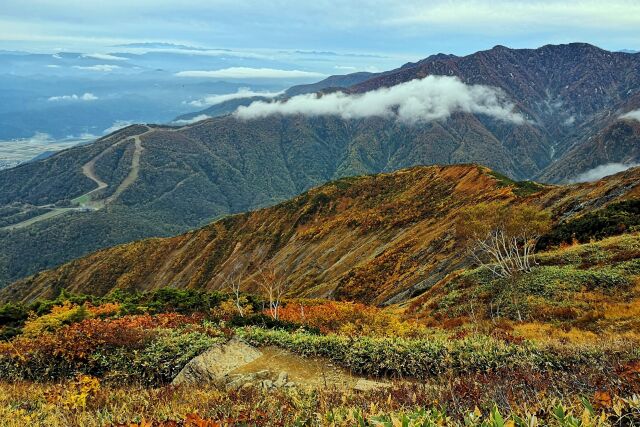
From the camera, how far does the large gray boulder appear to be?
40.5 ft

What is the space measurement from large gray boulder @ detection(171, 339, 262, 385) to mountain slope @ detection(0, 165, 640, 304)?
3081 cm

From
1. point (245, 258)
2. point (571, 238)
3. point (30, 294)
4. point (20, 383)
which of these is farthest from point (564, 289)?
point (30, 294)

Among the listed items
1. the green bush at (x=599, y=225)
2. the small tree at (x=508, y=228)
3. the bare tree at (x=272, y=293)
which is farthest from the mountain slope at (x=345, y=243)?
the small tree at (x=508, y=228)

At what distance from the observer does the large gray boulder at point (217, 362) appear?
12344 millimetres

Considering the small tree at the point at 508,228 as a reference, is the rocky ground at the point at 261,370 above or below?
above

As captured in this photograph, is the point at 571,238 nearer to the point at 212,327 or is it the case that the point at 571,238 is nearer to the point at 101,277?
the point at 212,327

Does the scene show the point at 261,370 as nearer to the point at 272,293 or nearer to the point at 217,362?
the point at 217,362

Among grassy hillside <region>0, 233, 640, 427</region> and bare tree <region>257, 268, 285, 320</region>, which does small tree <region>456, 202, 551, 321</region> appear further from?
bare tree <region>257, 268, 285, 320</region>

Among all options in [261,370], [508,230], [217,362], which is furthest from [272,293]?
[261,370]

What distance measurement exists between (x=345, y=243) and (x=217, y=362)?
57.6 m

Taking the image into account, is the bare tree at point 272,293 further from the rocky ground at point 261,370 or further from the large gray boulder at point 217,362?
the rocky ground at point 261,370

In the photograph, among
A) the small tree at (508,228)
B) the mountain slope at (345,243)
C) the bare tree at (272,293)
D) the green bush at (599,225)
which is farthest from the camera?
the mountain slope at (345,243)

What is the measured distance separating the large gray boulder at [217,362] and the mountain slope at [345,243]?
30.8 metres

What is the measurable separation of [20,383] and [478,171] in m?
72.0
